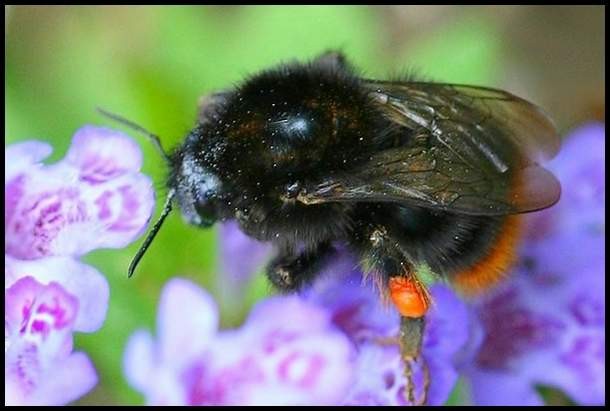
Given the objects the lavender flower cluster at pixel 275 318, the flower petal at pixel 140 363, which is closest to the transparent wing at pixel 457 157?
the lavender flower cluster at pixel 275 318

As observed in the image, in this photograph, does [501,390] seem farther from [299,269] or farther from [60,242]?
[60,242]

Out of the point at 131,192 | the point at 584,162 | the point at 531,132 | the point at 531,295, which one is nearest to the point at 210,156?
the point at 131,192

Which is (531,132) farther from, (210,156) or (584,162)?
(210,156)

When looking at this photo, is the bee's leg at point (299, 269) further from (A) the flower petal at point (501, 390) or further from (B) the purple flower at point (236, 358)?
(A) the flower petal at point (501, 390)

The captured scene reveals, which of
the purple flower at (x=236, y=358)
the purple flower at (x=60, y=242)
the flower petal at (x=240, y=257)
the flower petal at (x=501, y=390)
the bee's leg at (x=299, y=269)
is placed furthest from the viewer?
the flower petal at (x=240, y=257)

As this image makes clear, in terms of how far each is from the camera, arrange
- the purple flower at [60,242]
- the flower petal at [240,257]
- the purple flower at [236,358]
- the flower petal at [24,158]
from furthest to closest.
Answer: the flower petal at [240,257]
the purple flower at [236,358]
the flower petal at [24,158]
the purple flower at [60,242]

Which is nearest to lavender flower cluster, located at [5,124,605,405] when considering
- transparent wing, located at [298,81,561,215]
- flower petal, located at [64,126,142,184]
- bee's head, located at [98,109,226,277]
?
flower petal, located at [64,126,142,184]

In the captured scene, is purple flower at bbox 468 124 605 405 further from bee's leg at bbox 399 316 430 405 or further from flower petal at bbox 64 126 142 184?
flower petal at bbox 64 126 142 184
